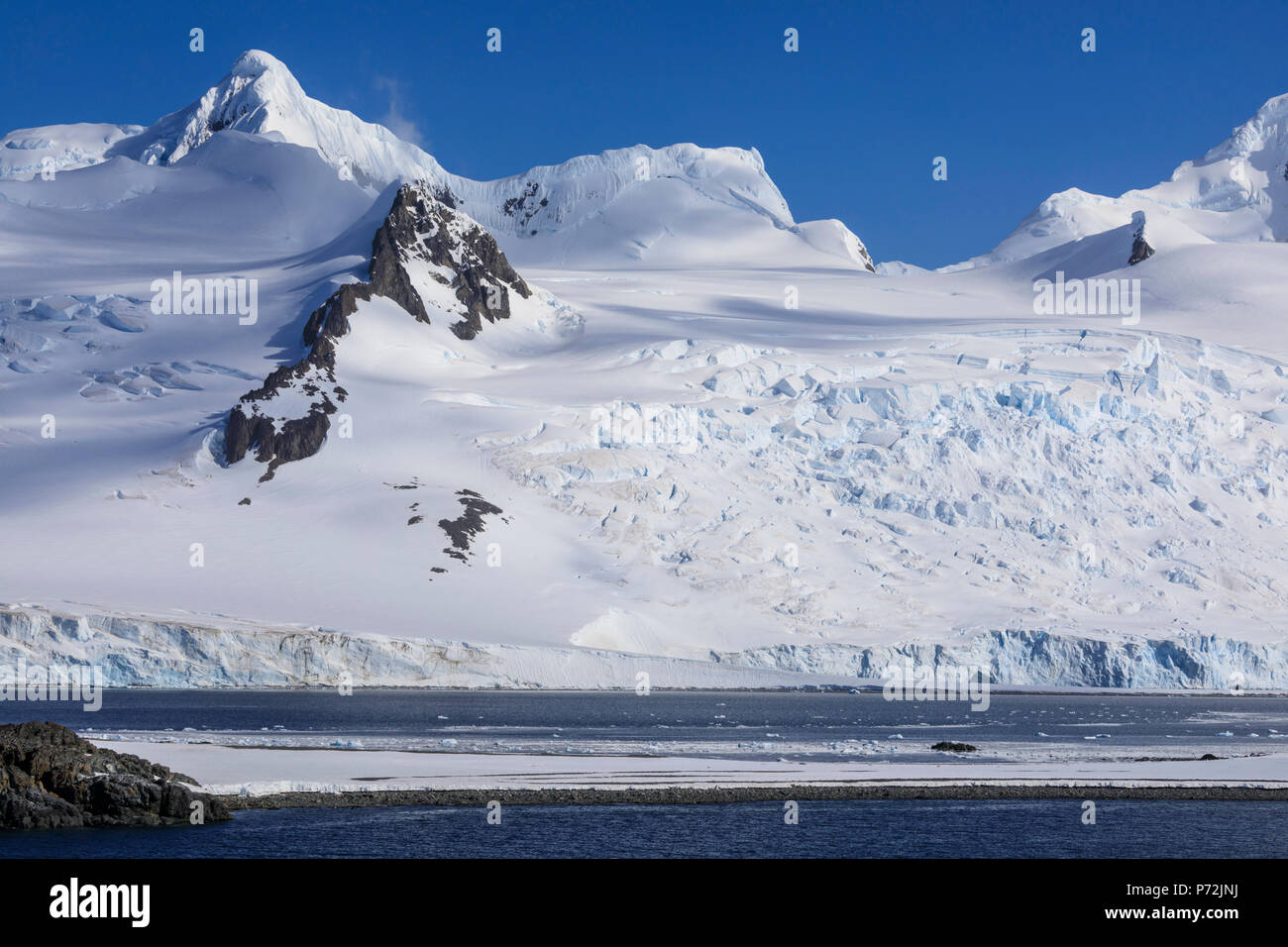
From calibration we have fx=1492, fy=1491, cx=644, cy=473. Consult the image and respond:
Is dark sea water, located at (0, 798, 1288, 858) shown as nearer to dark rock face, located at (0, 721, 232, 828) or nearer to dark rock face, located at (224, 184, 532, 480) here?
dark rock face, located at (0, 721, 232, 828)

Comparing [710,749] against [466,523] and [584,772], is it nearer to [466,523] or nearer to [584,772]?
[584,772]

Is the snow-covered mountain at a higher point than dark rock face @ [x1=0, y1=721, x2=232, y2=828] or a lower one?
higher

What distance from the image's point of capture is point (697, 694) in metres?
118

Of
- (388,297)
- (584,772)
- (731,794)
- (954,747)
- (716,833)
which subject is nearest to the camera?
(716,833)

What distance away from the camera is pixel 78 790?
38.5 m

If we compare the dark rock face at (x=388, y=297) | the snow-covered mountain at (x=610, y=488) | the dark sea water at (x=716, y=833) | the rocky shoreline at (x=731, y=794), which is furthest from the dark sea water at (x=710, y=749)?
the dark rock face at (x=388, y=297)

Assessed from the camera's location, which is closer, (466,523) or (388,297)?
(466,523)

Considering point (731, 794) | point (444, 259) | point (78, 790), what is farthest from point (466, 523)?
point (78, 790)

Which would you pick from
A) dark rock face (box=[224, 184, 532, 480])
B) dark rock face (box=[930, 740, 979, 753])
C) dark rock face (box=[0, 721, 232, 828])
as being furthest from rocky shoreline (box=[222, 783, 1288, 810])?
dark rock face (box=[224, 184, 532, 480])

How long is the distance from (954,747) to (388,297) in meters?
116

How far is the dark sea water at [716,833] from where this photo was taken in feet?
118

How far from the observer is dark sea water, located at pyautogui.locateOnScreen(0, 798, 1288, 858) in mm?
35938

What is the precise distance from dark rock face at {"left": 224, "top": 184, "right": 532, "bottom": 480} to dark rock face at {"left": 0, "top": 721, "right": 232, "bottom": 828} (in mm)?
93063
